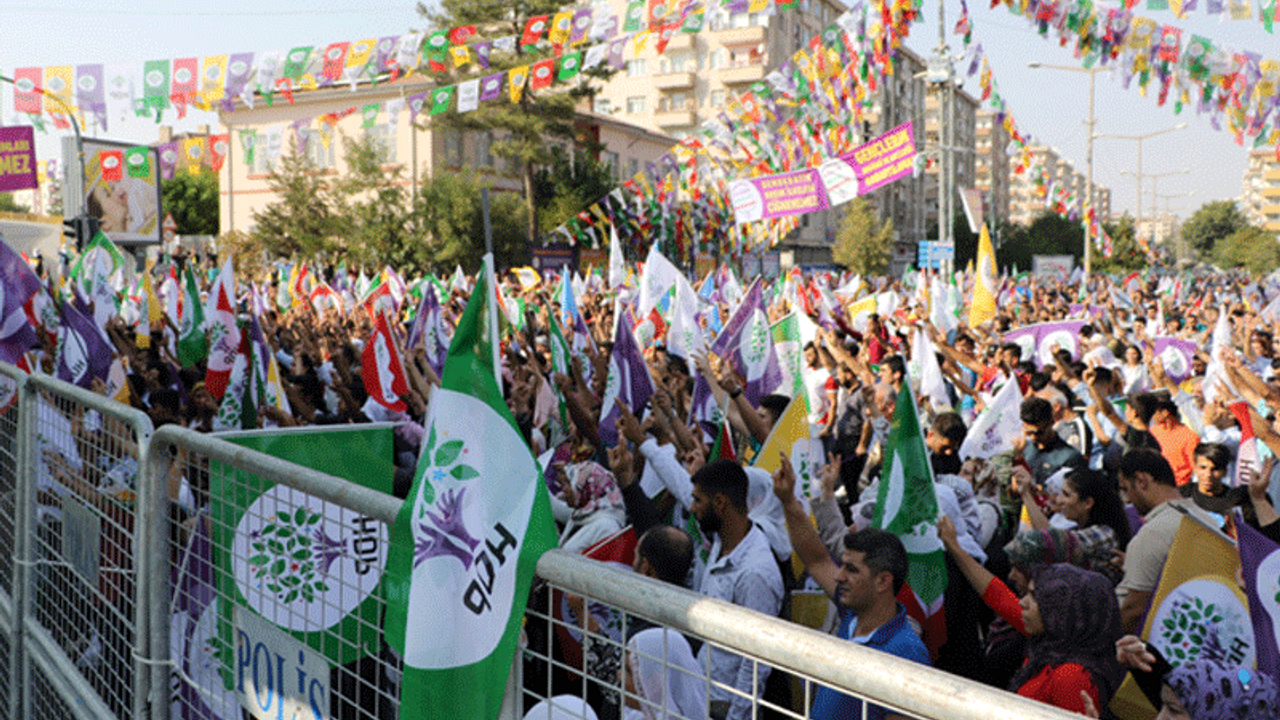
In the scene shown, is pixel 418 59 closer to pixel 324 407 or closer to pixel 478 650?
pixel 324 407

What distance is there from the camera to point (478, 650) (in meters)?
1.89

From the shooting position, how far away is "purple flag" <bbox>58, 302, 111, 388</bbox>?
750 centimetres

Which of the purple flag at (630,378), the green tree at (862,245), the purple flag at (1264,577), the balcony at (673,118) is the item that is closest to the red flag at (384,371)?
the purple flag at (630,378)

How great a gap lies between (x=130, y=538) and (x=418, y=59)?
16300mm

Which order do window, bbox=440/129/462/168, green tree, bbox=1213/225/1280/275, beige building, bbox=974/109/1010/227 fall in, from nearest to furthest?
window, bbox=440/129/462/168 → green tree, bbox=1213/225/1280/275 → beige building, bbox=974/109/1010/227

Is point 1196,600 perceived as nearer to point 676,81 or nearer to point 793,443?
point 793,443

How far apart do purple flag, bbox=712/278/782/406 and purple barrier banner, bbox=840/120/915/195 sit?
8.74 metres

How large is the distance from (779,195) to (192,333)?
11207 mm

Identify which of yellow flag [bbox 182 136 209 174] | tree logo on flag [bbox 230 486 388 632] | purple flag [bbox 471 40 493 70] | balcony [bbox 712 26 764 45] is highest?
balcony [bbox 712 26 764 45]

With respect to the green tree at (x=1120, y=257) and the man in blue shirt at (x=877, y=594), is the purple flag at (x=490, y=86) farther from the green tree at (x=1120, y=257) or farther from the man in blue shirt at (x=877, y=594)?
the green tree at (x=1120, y=257)

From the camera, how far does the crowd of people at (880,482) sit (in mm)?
3010

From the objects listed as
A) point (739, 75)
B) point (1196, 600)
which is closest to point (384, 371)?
point (1196, 600)

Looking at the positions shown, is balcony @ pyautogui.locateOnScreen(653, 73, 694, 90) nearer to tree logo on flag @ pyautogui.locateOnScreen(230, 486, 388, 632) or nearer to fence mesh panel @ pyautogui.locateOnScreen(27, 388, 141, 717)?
fence mesh panel @ pyautogui.locateOnScreen(27, 388, 141, 717)

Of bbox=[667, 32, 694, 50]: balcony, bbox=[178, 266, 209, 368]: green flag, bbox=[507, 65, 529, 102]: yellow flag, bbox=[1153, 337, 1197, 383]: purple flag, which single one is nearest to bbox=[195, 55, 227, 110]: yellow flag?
bbox=[507, 65, 529, 102]: yellow flag
